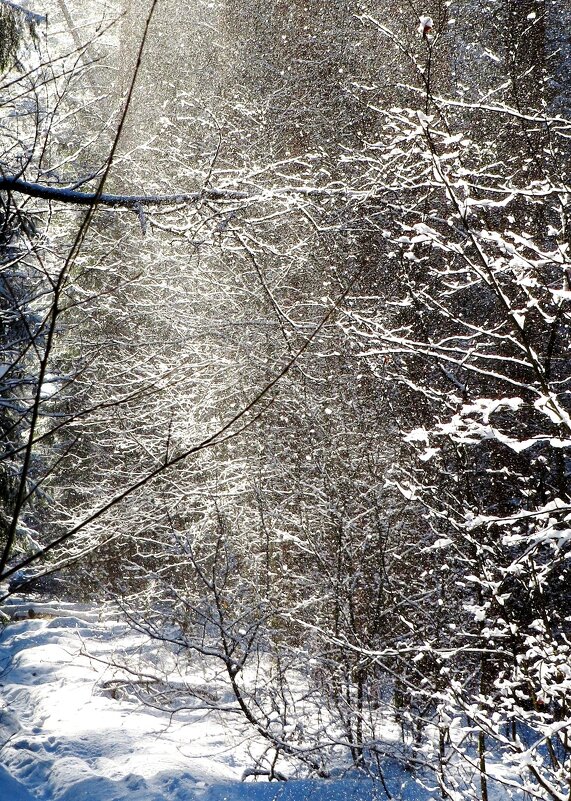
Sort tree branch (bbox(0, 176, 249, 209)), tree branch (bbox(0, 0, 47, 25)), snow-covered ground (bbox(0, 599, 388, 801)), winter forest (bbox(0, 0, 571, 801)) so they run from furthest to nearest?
tree branch (bbox(0, 0, 47, 25)), snow-covered ground (bbox(0, 599, 388, 801)), winter forest (bbox(0, 0, 571, 801)), tree branch (bbox(0, 176, 249, 209))

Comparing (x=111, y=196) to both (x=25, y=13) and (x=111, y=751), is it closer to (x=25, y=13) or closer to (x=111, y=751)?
(x=25, y=13)

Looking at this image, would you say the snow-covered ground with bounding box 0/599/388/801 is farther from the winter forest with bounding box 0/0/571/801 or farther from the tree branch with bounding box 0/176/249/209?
the tree branch with bounding box 0/176/249/209

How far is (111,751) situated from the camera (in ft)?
20.1

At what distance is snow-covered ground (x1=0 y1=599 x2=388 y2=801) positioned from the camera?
5.26m

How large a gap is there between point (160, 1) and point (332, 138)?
17.4 ft

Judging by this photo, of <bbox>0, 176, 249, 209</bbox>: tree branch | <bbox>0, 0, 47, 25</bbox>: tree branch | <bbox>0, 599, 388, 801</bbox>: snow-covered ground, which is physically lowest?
<bbox>0, 599, 388, 801</bbox>: snow-covered ground

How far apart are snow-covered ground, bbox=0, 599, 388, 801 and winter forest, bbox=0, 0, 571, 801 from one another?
49mm

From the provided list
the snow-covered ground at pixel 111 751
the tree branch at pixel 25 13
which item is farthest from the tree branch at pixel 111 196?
the snow-covered ground at pixel 111 751

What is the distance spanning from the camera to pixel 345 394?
306 inches

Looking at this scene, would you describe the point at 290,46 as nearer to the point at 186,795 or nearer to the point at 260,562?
the point at 260,562

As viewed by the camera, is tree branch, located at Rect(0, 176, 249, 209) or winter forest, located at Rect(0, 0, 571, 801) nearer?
tree branch, located at Rect(0, 176, 249, 209)

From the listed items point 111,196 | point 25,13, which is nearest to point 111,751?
point 111,196

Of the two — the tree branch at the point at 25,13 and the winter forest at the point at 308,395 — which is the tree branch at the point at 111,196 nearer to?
the winter forest at the point at 308,395

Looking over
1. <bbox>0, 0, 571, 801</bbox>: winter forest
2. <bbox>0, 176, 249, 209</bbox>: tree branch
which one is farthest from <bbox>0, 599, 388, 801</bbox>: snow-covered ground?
<bbox>0, 176, 249, 209</bbox>: tree branch
